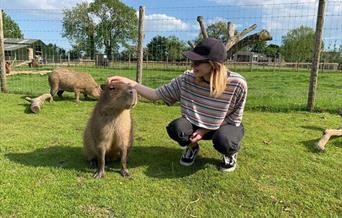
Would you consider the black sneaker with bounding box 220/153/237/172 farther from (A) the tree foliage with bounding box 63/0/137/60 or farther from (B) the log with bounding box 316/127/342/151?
(A) the tree foliage with bounding box 63/0/137/60

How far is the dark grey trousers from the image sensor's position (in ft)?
11.3

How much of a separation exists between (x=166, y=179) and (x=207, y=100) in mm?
846

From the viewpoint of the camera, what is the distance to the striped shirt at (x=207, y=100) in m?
3.53

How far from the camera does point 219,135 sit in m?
3.45

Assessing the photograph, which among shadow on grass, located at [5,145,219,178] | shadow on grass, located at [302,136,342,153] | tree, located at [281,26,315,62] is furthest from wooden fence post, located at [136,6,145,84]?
tree, located at [281,26,315,62]

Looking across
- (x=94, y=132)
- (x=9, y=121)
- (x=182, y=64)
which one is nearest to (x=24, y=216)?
(x=94, y=132)

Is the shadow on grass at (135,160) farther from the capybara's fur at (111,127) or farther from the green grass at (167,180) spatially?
the capybara's fur at (111,127)

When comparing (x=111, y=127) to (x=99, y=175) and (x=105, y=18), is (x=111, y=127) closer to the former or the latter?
(x=99, y=175)

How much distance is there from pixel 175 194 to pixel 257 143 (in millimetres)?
1905

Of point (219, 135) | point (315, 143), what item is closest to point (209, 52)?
point (219, 135)

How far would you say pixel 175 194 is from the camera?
10.5 feet

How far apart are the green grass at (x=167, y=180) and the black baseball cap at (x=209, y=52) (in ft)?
3.68

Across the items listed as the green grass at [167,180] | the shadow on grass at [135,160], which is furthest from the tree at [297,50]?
the shadow on grass at [135,160]

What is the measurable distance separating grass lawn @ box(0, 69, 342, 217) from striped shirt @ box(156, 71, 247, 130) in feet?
1.68
